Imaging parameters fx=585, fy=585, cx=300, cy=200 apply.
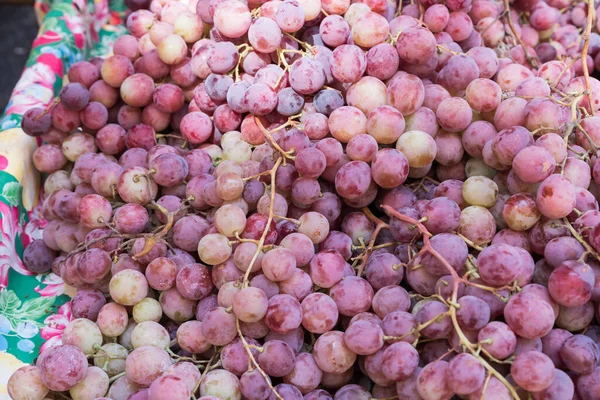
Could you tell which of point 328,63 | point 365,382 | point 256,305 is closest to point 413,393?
point 365,382

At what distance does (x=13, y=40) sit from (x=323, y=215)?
8.27ft

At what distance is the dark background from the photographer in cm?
270

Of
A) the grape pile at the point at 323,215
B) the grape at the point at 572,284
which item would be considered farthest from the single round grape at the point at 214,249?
the grape at the point at 572,284

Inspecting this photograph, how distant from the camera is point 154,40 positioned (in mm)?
1236

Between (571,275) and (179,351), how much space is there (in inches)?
22.9

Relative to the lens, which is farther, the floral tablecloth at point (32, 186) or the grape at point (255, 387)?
the floral tablecloth at point (32, 186)

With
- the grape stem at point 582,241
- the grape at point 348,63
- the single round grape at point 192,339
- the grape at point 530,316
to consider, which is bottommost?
the single round grape at point 192,339

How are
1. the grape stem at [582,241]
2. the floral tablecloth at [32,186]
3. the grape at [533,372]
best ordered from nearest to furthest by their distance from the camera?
the grape at [533,372], the grape stem at [582,241], the floral tablecloth at [32,186]

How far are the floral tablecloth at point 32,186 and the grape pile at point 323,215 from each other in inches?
2.2

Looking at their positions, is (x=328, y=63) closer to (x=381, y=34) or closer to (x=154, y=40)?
(x=381, y=34)

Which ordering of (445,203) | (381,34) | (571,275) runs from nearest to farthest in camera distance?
1. (571,275)
2. (445,203)
3. (381,34)

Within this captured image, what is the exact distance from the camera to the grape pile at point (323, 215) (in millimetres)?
786

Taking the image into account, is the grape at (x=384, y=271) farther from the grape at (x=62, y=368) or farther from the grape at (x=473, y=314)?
the grape at (x=62, y=368)

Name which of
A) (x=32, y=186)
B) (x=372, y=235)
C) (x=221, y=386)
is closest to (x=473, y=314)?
(x=372, y=235)
